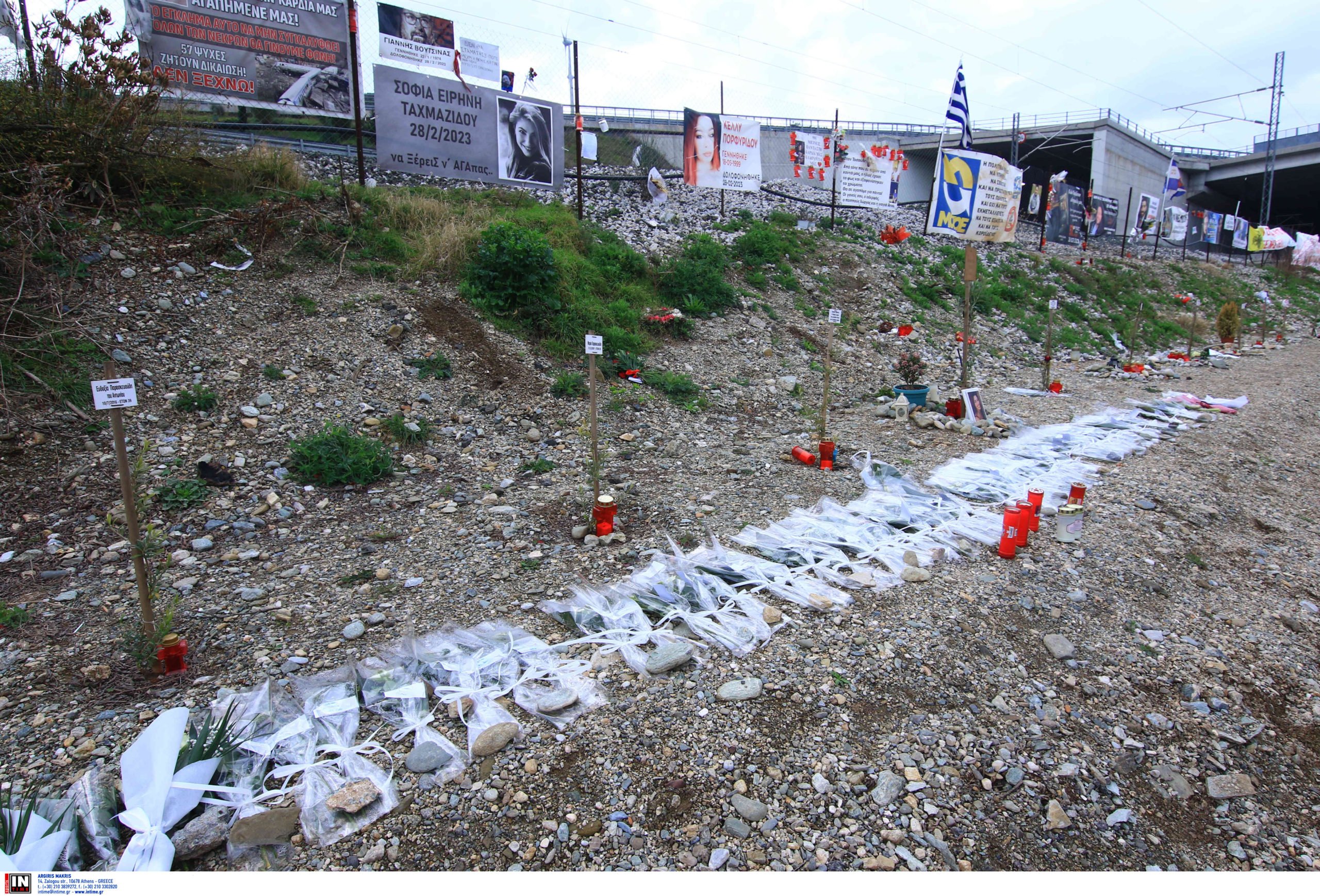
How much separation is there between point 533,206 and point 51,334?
648cm

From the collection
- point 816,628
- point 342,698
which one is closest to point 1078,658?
point 816,628

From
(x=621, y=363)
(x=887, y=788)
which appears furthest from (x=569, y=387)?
(x=887, y=788)

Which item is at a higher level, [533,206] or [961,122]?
[961,122]

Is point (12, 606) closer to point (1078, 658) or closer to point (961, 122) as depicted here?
point (1078, 658)

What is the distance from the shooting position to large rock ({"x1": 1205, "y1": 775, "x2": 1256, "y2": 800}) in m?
2.54

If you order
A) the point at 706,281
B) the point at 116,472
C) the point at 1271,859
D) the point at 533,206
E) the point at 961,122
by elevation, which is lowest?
the point at 1271,859

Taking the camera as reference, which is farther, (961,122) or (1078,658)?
(961,122)

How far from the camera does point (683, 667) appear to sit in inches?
122

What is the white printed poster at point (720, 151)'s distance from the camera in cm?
1235

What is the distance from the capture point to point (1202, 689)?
314cm

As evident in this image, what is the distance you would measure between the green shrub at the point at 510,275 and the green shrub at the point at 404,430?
7.72 feet

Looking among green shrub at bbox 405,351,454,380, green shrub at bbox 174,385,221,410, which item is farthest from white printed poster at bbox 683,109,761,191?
green shrub at bbox 174,385,221,410

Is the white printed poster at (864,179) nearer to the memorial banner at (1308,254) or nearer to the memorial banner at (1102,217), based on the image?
the memorial banner at (1102,217)

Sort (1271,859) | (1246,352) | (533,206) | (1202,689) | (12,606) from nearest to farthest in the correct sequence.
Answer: (1271,859)
(1202,689)
(12,606)
(533,206)
(1246,352)
